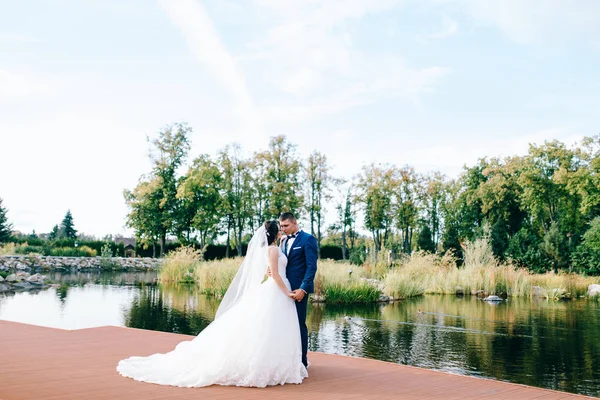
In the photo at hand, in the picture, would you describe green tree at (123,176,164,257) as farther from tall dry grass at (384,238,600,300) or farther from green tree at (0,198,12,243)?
tall dry grass at (384,238,600,300)

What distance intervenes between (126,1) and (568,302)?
57.2 feet

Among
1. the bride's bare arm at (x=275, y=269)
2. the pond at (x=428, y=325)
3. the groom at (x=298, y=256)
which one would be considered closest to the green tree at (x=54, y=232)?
the pond at (x=428, y=325)

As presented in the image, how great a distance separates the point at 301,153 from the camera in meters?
40.8

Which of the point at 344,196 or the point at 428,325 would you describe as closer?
the point at 428,325

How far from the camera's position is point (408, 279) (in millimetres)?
19844

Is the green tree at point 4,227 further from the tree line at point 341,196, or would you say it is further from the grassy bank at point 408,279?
the grassy bank at point 408,279

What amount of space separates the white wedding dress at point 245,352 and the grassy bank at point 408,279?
11491 millimetres

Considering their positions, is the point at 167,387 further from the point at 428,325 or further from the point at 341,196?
the point at 341,196

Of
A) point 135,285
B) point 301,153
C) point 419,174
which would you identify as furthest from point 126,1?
point 419,174

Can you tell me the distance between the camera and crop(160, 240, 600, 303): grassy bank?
56.9ft

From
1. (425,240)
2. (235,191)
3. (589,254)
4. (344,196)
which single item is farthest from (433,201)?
(235,191)

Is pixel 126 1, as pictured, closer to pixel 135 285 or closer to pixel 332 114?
pixel 135 285

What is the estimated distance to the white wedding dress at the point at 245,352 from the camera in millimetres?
5059

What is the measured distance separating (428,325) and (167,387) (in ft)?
28.8
